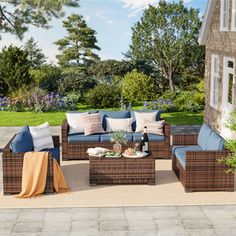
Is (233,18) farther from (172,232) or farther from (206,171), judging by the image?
(172,232)

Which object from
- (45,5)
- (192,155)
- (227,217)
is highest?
(45,5)

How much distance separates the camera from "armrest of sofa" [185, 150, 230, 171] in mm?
→ 9812

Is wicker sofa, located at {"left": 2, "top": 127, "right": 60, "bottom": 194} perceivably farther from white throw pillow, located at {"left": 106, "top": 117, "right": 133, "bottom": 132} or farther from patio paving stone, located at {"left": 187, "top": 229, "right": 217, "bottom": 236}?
white throw pillow, located at {"left": 106, "top": 117, "right": 133, "bottom": 132}

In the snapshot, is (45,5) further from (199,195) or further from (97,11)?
(97,11)

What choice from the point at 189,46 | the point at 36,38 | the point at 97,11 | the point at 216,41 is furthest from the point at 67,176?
the point at 97,11

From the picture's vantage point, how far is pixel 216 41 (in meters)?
15.6

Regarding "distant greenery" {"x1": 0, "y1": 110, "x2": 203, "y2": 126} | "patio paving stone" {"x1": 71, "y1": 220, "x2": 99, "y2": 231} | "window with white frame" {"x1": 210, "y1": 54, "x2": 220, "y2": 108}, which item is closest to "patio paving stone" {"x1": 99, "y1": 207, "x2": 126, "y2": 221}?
"patio paving stone" {"x1": 71, "y1": 220, "x2": 99, "y2": 231}

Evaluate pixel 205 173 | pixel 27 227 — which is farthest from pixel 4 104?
pixel 27 227

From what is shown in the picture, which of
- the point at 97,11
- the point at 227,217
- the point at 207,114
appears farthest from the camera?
the point at 97,11

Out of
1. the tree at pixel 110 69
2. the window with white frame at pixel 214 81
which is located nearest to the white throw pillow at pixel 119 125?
the window with white frame at pixel 214 81

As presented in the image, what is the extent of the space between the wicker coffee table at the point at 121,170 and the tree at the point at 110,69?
15913mm

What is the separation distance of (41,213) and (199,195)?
111 inches

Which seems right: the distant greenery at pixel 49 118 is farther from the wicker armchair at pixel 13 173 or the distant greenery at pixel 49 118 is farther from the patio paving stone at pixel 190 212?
the patio paving stone at pixel 190 212

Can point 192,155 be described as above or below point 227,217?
above
